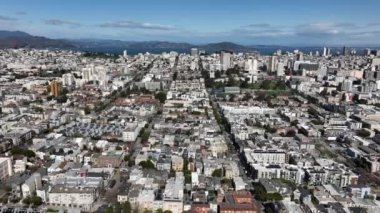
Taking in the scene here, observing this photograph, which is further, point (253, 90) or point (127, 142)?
point (253, 90)

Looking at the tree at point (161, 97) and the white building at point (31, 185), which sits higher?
the tree at point (161, 97)

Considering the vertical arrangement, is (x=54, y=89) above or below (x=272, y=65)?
below

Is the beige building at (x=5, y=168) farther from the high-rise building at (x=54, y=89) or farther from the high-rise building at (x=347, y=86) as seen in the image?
the high-rise building at (x=347, y=86)

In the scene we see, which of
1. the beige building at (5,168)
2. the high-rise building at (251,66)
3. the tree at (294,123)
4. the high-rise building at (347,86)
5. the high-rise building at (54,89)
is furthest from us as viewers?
the high-rise building at (251,66)

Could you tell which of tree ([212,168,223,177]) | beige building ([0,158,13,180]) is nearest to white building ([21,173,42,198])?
beige building ([0,158,13,180])

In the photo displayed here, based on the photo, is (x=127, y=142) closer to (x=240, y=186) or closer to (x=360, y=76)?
(x=240, y=186)

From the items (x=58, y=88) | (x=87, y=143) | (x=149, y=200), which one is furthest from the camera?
(x=58, y=88)

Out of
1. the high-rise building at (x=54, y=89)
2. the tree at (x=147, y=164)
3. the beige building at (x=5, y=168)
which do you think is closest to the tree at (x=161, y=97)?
the high-rise building at (x=54, y=89)

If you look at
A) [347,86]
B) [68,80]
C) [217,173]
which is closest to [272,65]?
[347,86]

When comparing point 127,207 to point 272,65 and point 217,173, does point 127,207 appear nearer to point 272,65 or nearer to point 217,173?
point 217,173

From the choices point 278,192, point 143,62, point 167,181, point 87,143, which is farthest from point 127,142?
point 143,62

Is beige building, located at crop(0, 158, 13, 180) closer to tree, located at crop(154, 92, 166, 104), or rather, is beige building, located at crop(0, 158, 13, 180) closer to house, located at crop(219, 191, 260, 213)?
house, located at crop(219, 191, 260, 213)
